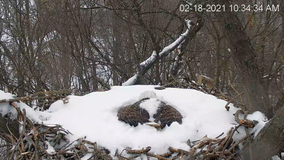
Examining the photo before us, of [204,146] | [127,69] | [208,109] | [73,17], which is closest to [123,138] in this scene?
[204,146]

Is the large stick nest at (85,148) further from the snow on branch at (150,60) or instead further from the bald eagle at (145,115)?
the snow on branch at (150,60)

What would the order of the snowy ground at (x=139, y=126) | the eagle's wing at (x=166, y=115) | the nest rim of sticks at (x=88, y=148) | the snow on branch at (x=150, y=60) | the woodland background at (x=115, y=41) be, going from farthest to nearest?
the woodland background at (x=115, y=41) → the snow on branch at (x=150, y=60) → the eagle's wing at (x=166, y=115) → the snowy ground at (x=139, y=126) → the nest rim of sticks at (x=88, y=148)

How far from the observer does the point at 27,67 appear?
14.9 ft

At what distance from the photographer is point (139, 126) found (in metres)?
1.31

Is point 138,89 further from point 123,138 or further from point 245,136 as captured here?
point 245,136

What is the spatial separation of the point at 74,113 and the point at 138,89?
1.60 ft

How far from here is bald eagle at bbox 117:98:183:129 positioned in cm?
133

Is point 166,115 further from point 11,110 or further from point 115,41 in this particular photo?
point 115,41

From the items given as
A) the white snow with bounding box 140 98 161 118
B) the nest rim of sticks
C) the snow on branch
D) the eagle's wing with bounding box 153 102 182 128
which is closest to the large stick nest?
the nest rim of sticks

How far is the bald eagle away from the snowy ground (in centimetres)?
3

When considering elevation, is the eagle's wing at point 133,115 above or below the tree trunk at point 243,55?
below

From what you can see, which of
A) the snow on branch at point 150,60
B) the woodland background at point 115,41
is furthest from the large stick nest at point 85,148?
the woodland background at point 115,41

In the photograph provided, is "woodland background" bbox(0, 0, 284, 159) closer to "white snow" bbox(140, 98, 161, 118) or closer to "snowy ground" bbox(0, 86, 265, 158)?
"snowy ground" bbox(0, 86, 265, 158)

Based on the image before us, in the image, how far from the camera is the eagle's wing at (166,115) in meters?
1.33
